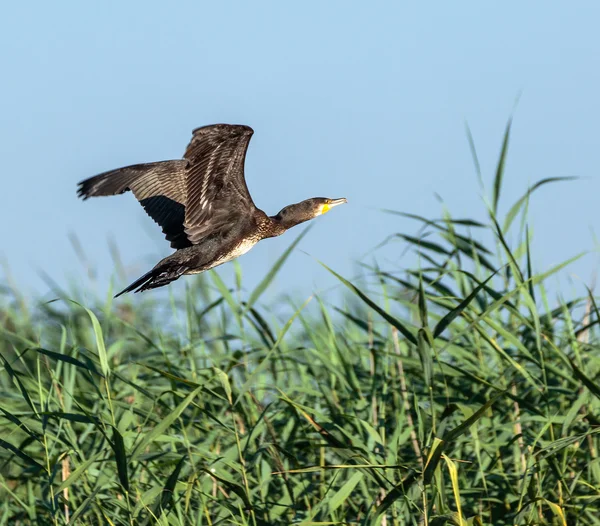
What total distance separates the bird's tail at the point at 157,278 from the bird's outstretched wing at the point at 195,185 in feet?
1.31

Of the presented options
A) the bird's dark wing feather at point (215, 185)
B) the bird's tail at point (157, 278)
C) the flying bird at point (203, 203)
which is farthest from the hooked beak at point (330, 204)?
the bird's tail at point (157, 278)

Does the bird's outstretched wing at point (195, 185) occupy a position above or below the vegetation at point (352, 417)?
above

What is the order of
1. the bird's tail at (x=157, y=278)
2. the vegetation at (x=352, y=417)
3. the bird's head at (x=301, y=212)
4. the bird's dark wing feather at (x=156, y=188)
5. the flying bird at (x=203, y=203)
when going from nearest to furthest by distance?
the vegetation at (x=352, y=417), the bird's tail at (x=157, y=278), the flying bird at (x=203, y=203), the bird's head at (x=301, y=212), the bird's dark wing feather at (x=156, y=188)

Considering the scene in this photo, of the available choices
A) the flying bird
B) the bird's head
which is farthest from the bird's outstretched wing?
the bird's head

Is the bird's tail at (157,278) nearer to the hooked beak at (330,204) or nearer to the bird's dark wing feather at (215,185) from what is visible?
the bird's dark wing feather at (215,185)

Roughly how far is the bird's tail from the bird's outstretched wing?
0.40 metres

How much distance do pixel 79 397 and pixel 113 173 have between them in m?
1.77

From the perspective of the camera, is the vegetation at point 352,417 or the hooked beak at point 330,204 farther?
the hooked beak at point 330,204

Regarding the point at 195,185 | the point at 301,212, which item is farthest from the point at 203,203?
the point at 301,212

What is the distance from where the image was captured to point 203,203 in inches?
233

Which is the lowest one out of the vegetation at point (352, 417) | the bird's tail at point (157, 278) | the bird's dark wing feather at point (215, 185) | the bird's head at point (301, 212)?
the vegetation at point (352, 417)

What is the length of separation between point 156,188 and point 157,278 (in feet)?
4.40

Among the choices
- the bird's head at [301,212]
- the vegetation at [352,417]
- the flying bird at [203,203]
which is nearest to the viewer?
the vegetation at [352,417]

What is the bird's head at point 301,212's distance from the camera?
6.29 metres
